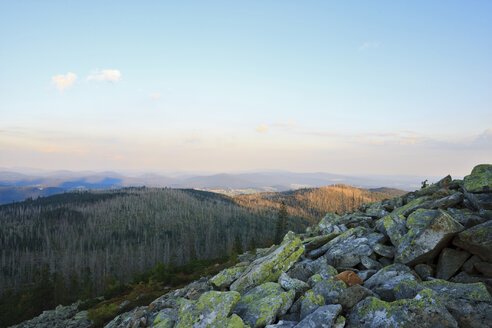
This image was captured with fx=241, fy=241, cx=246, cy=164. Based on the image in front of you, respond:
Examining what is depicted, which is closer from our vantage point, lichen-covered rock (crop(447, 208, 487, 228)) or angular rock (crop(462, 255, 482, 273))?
angular rock (crop(462, 255, 482, 273))

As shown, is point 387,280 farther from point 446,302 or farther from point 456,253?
point 456,253

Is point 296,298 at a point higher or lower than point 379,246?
lower

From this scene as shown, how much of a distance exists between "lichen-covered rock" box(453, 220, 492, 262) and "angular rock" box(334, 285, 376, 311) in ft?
17.0

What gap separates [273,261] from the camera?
14.9 metres

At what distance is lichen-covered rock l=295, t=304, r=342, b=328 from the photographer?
326 inches

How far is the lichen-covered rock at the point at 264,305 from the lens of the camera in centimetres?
990

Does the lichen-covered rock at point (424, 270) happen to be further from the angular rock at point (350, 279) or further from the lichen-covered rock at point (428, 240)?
the angular rock at point (350, 279)

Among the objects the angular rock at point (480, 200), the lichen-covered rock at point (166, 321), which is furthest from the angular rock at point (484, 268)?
the lichen-covered rock at point (166, 321)

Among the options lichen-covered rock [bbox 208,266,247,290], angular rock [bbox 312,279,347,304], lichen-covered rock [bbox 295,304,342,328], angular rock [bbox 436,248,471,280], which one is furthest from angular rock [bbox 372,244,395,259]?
lichen-covered rock [bbox 208,266,247,290]

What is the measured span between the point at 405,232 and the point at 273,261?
7791 mm

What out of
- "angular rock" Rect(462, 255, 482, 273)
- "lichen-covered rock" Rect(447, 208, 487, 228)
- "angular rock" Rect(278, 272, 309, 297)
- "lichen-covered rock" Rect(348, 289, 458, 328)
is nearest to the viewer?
"lichen-covered rock" Rect(348, 289, 458, 328)

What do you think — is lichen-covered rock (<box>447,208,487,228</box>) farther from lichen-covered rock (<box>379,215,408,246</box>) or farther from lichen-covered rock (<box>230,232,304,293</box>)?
lichen-covered rock (<box>230,232,304,293</box>)

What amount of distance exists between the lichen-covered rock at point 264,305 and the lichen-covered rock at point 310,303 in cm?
86

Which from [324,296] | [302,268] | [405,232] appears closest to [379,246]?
[405,232]
